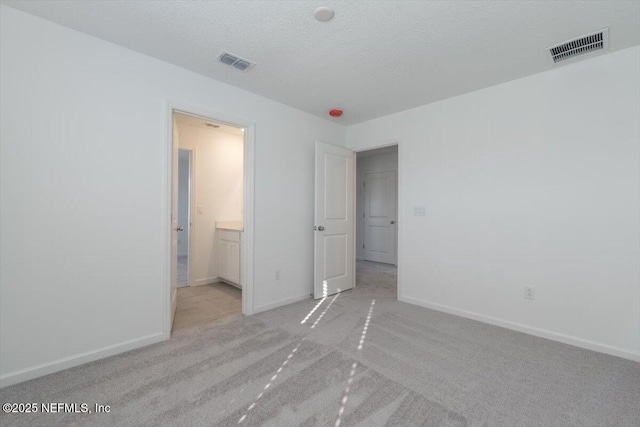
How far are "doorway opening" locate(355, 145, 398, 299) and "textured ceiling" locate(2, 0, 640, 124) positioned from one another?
3408 millimetres

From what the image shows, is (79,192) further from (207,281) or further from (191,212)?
(207,281)

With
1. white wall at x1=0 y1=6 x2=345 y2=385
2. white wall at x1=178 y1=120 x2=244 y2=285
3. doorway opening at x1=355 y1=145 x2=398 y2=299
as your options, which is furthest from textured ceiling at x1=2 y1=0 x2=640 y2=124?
doorway opening at x1=355 y1=145 x2=398 y2=299

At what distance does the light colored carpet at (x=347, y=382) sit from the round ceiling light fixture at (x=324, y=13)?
7.85 feet

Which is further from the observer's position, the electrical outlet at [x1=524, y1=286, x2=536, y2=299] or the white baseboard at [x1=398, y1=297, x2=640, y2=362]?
the electrical outlet at [x1=524, y1=286, x2=536, y2=299]

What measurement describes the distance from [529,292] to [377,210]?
4173 mm

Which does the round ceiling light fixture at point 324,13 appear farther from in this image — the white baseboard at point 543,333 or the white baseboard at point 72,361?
the white baseboard at point 543,333

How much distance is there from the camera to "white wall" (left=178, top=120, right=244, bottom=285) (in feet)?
14.2

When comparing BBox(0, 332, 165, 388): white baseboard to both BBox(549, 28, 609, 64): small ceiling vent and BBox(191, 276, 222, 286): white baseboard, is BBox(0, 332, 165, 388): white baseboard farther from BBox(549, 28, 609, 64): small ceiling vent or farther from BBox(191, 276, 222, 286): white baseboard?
BBox(549, 28, 609, 64): small ceiling vent

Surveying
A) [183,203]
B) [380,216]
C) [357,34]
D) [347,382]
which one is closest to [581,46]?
[357,34]

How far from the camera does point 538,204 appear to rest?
263 cm

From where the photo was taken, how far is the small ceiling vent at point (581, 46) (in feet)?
6.82

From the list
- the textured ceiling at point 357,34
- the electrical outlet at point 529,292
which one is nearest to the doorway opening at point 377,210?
the electrical outlet at point 529,292

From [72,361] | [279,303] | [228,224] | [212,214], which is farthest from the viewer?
[228,224]

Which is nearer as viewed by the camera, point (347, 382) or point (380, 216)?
point (347, 382)
